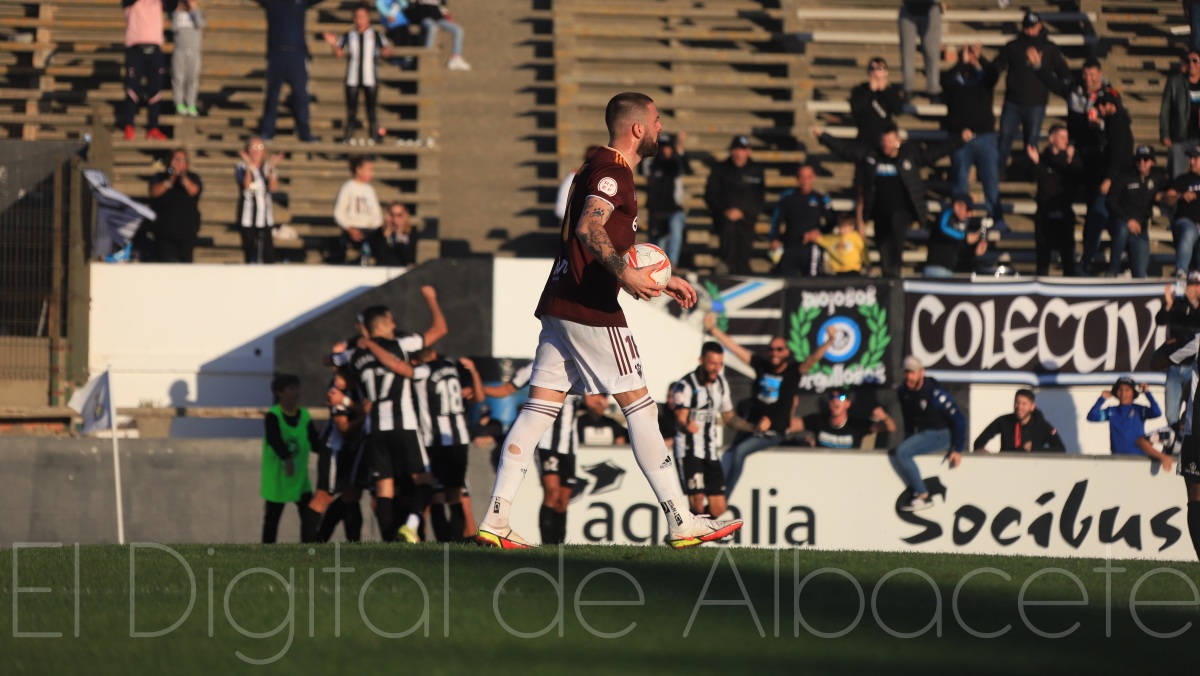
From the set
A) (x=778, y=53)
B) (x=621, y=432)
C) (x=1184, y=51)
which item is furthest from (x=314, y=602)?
(x=1184, y=51)

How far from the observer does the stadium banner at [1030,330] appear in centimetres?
1783

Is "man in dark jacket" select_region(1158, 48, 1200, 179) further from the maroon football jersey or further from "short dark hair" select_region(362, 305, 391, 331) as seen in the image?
the maroon football jersey

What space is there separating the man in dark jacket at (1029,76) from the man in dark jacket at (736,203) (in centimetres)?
376

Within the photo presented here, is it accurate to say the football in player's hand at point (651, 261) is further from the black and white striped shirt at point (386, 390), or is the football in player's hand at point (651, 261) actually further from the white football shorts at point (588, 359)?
the black and white striped shirt at point (386, 390)

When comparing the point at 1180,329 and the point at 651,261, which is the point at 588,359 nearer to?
the point at 651,261

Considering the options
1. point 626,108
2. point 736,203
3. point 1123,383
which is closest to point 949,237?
point 736,203

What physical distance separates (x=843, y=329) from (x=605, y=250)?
10.5m

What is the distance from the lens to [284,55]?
21438 millimetres

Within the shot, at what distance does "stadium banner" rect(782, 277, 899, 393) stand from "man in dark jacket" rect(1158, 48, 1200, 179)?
5.57 meters

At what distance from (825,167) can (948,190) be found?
7.14 feet

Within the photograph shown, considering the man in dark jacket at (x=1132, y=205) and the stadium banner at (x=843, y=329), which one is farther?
the man in dark jacket at (x=1132, y=205)

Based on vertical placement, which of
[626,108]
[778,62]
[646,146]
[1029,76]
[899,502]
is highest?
[778,62]

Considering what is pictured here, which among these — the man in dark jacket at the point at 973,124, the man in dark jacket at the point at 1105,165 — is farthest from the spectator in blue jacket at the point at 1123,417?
the man in dark jacket at the point at 973,124

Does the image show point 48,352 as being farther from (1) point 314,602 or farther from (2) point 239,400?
(1) point 314,602
